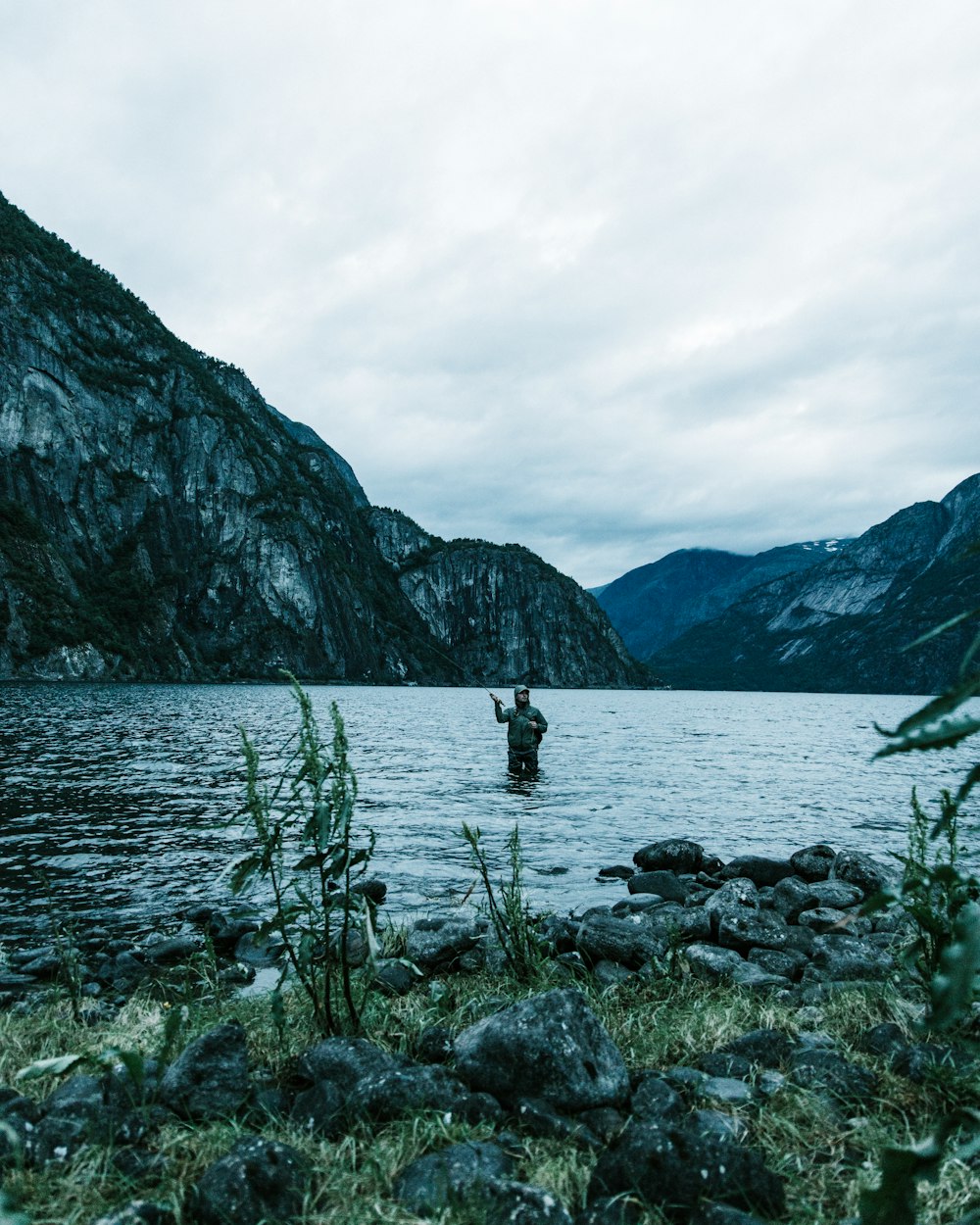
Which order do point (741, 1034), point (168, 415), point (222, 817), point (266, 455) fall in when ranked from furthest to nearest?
point (266, 455), point (168, 415), point (222, 817), point (741, 1034)

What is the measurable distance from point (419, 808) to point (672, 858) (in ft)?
25.6

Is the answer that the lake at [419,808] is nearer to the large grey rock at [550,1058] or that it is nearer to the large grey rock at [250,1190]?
the large grey rock at [250,1190]

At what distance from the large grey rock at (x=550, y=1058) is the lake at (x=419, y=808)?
2191mm

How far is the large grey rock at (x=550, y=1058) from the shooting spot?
4.36 meters

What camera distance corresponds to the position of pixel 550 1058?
4426 millimetres

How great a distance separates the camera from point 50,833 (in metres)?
15.8

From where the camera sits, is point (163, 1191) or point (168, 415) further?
point (168, 415)

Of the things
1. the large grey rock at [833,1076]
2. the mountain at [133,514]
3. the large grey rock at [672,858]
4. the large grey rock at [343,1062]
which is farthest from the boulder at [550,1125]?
the mountain at [133,514]

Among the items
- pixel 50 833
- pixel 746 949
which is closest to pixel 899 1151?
pixel 746 949

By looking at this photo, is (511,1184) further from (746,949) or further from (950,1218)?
(746,949)

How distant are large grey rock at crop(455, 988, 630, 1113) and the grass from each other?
1.57ft

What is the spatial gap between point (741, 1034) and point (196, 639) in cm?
16237

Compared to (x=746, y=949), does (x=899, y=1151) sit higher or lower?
higher

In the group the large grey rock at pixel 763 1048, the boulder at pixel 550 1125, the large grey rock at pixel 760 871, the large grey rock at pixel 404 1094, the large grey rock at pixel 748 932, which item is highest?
the large grey rock at pixel 404 1094
